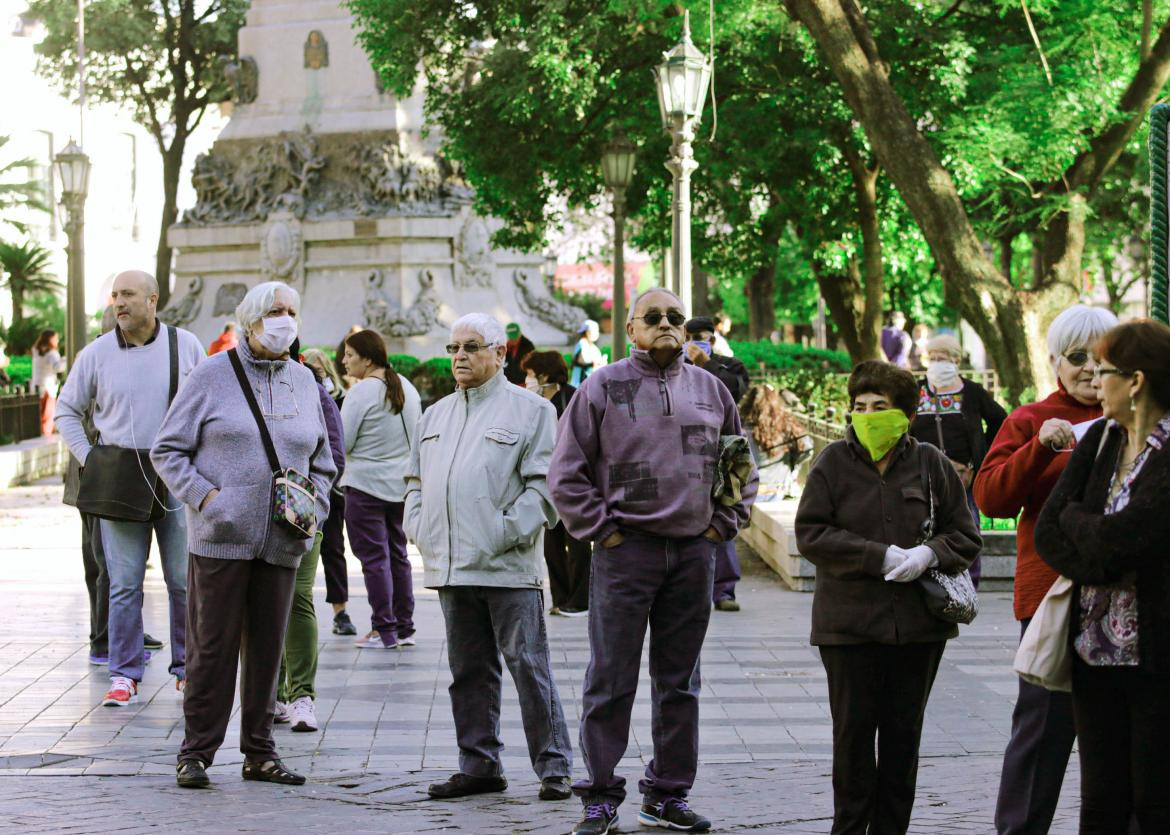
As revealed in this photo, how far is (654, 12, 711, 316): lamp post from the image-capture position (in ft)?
52.2

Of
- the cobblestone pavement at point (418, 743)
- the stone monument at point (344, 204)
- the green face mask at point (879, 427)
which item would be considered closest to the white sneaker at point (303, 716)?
the cobblestone pavement at point (418, 743)

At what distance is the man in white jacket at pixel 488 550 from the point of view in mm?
7090

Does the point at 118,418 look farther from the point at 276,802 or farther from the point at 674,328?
the point at 674,328

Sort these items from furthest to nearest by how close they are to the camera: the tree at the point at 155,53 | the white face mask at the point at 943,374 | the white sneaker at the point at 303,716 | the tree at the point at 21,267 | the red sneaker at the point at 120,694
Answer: the tree at the point at 155,53 < the tree at the point at 21,267 < the white face mask at the point at 943,374 < the red sneaker at the point at 120,694 < the white sneaker at the point at 303,716

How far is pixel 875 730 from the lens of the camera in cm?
589

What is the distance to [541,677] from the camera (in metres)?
7.12

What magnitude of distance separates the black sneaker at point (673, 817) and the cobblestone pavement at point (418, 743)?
86mm

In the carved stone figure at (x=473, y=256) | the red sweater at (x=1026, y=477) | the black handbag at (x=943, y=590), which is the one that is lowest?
the black handbag at (x=943, y=590)

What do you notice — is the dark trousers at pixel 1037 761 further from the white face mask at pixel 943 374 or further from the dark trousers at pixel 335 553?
the dark trousers at pixel 335 553

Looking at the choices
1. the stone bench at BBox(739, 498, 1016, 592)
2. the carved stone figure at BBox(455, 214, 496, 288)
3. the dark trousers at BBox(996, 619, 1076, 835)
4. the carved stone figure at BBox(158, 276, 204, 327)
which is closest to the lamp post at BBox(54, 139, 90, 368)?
the carved stone figure at BBox(455, 214, 496, 288)

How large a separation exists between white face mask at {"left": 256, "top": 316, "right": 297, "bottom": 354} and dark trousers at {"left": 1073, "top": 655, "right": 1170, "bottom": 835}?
12.2 feet

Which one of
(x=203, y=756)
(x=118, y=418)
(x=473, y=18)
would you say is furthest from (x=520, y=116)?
(x=203, y=756)

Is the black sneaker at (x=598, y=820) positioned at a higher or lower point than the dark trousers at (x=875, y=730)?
lower

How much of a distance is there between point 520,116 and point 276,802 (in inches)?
837
